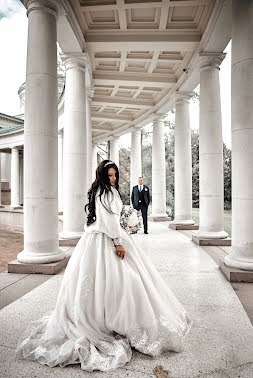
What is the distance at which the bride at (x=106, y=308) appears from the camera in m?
8.59

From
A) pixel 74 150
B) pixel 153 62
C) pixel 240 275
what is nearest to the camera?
pixel 240 275

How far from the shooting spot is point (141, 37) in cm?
2825

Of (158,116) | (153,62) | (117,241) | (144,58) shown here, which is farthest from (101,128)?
(117,241)

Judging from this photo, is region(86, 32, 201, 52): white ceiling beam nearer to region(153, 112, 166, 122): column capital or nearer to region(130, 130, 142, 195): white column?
region(153, 112, 166, 122): column capital

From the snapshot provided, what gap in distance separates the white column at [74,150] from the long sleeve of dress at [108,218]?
1736 centimetres

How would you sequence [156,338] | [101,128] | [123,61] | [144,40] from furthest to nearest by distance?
[101,128] → [123,61] → [144,40] → [156,338]

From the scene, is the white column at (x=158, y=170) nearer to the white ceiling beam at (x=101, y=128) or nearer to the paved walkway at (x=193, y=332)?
the white ceiling beam at (x=101, y=128)

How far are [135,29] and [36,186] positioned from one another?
1791 cm

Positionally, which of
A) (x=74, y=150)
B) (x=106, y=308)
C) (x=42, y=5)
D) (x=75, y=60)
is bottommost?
(x=106, y=308)

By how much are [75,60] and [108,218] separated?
2197 cm

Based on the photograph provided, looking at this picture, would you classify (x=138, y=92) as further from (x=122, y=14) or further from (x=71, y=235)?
(x=71, y=235)

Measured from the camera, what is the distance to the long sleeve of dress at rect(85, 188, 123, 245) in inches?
388

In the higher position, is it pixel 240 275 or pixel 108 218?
pixel 108 218

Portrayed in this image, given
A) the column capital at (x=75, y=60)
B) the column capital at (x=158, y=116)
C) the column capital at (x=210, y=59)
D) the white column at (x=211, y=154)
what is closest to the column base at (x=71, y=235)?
the white column at (x=211, y=154)
